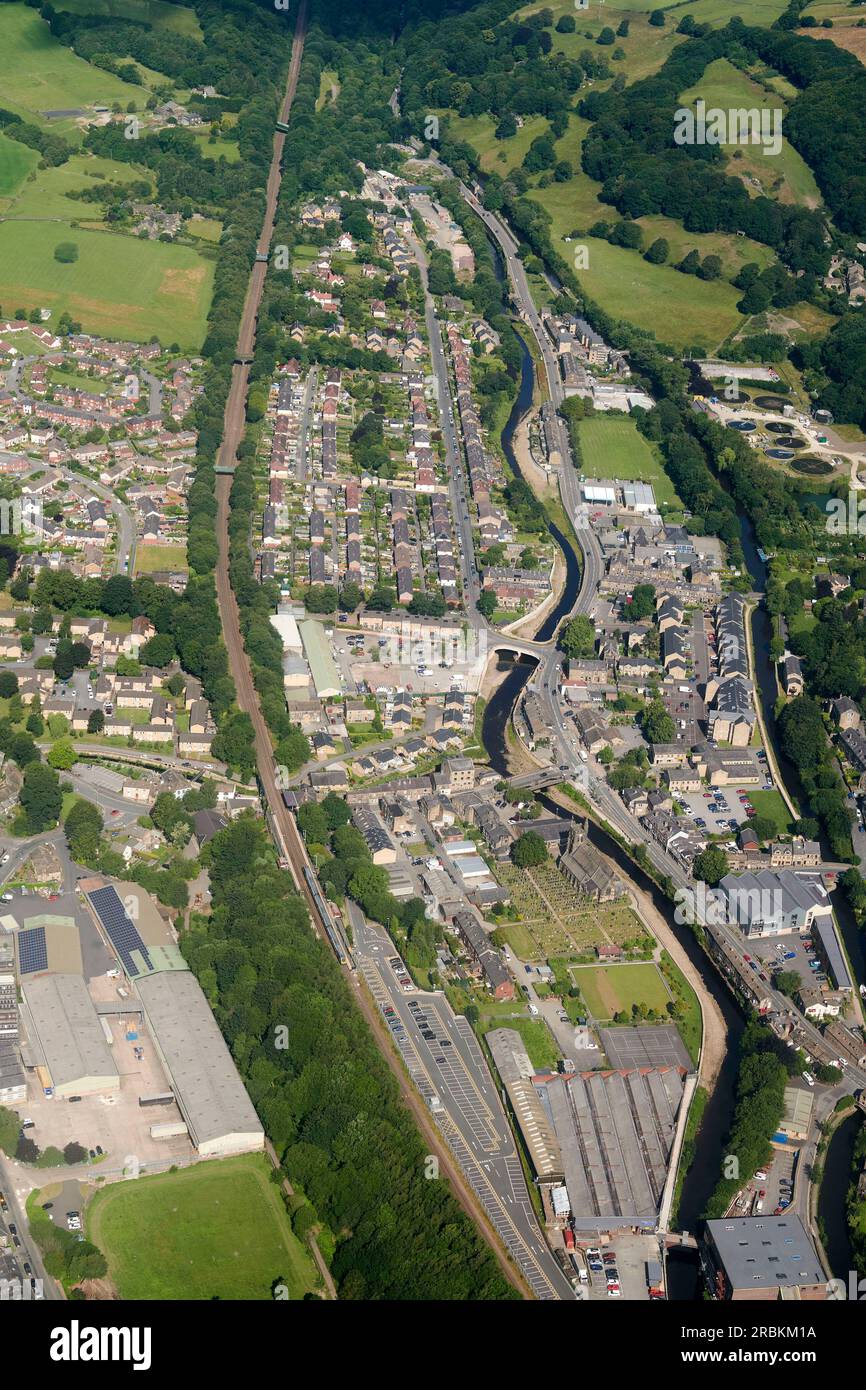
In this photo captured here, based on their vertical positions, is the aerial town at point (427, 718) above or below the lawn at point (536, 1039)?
above

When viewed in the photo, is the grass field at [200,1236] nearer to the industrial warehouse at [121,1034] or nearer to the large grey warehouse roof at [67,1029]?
the industrial warehouse at [121,1034]

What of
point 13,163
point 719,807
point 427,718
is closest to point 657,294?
point 13,163

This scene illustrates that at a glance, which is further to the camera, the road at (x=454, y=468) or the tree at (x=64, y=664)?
the road at (x=454, y=468)

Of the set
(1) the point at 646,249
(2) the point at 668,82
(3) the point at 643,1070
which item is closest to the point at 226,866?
(3) the point at 643,1070

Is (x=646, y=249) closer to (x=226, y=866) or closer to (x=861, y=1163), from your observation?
(x=226, y=866)

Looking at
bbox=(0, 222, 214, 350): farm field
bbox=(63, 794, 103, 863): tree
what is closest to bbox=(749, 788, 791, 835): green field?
bbox=(63, 794, 103, 863): tree

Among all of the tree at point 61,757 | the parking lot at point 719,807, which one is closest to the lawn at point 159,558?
the tree at point 61,757

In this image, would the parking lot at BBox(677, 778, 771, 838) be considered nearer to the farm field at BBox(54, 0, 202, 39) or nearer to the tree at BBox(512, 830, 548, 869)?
the tree at BBox(512, 830, 548, 869)

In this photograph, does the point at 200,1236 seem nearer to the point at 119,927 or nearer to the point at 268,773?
the point at 119,927
